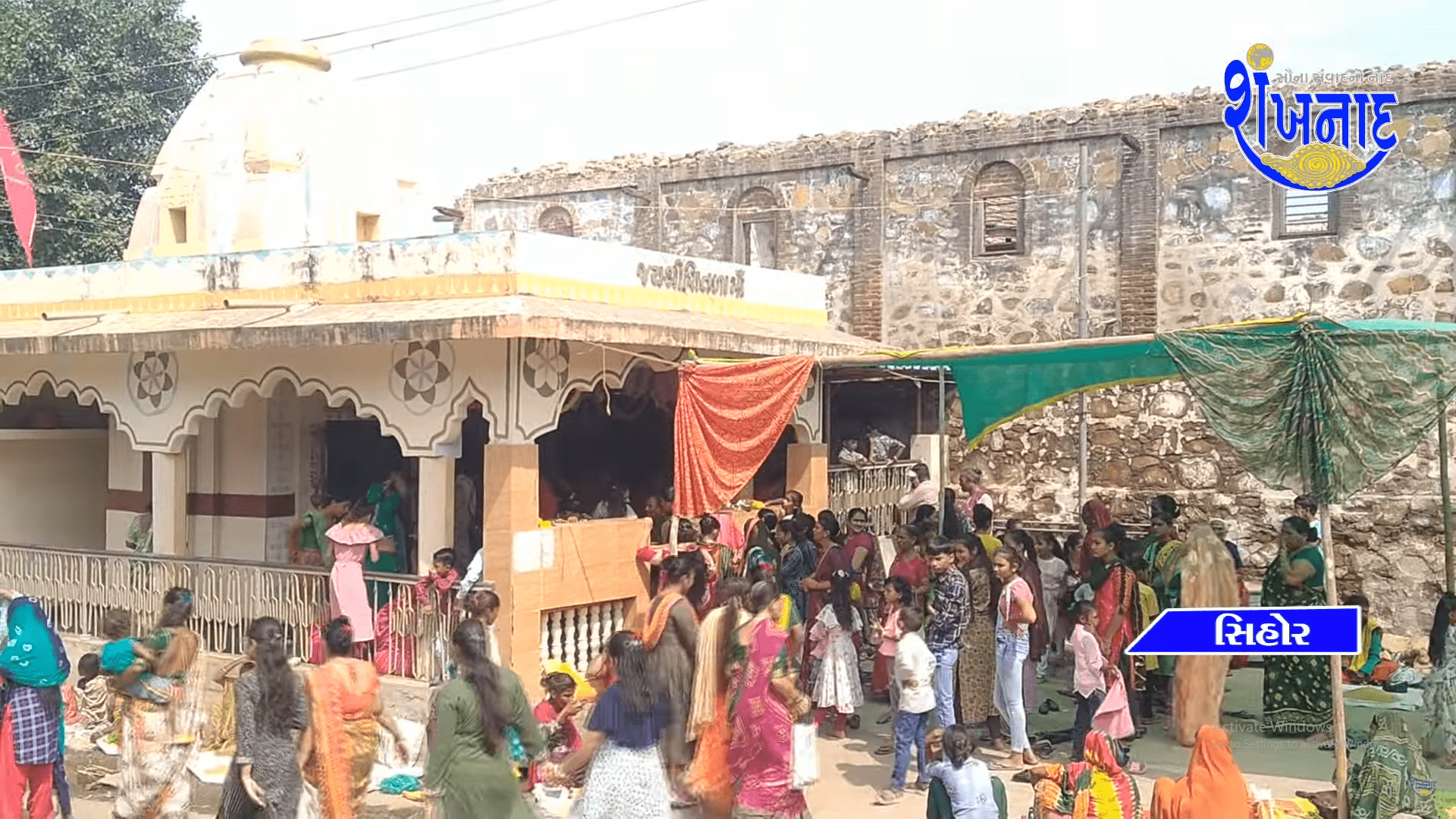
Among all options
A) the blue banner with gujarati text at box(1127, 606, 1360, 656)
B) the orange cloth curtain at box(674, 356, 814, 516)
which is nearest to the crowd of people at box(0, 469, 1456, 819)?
the blue banner with gujarati text at box(1127, 606, 1360, 656)

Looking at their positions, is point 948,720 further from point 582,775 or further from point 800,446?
point 800,446

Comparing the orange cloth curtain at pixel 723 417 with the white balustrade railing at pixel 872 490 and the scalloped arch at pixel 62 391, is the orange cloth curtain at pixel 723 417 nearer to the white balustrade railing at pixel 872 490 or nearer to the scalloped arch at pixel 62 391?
the white balustrade railing at pixel 872 490

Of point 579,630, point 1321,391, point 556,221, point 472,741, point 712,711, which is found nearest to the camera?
point 472,741

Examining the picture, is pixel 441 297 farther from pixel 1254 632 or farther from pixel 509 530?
pixel 1254 632

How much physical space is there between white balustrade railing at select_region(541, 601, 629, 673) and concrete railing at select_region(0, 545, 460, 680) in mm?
782

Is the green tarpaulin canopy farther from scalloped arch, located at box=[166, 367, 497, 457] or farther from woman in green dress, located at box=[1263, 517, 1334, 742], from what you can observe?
scalloped arch, located at box=[166, 367, 497, 457]

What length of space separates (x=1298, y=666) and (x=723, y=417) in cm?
414

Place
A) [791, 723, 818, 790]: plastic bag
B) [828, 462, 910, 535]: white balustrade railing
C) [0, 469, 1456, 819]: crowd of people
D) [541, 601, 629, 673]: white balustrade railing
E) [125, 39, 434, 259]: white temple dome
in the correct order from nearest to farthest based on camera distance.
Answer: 1. [0, 469, 1456, 819]: crowd of people
2. [791, 723, 818, 790]: plastic bag
3. [541, 601, 629, 673]: white balustrade railing
4. [125, 39, 434, 259]: white temple dome
5. [828, 462, 910, 535]: white balustrade railing

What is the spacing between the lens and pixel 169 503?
35.3 feet

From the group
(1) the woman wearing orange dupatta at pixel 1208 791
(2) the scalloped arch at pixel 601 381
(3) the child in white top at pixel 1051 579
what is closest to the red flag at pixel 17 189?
(2) the scalloped arch at pixel 601 381

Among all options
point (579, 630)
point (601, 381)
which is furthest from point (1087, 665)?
point (601, 381)

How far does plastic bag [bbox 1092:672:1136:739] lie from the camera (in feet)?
25.1

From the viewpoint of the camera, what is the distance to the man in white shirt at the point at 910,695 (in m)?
7.46

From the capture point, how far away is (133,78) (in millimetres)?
26344
